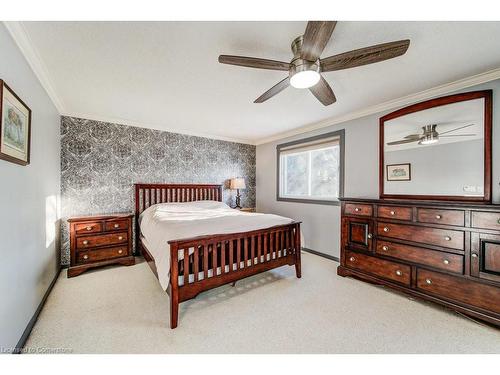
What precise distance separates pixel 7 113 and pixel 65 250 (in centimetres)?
263

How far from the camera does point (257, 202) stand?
5.46 m

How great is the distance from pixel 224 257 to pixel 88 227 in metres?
2.17

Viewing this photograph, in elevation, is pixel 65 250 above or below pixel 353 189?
below

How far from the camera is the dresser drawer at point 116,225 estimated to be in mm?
3139

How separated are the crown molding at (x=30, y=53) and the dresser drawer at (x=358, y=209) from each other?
366cm

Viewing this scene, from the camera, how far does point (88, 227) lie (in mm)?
2992

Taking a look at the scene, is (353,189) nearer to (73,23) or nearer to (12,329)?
(73,23)

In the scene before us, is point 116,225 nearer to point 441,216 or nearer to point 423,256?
point 423,256

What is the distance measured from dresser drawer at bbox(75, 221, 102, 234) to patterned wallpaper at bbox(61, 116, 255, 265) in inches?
Result: 21.6

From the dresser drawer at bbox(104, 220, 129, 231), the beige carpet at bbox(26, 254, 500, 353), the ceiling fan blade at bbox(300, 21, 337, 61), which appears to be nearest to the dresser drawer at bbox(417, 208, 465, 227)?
the beige carpet at bbox(26, 254, 500, 353)

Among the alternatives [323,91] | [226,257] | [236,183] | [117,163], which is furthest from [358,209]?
[117,163]

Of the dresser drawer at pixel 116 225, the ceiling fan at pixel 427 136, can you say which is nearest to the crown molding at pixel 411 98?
the ceiling fan at pixel 427 136

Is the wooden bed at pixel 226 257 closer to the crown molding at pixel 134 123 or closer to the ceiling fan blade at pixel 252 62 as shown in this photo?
the ceiling fan blade at pixel 252 62
